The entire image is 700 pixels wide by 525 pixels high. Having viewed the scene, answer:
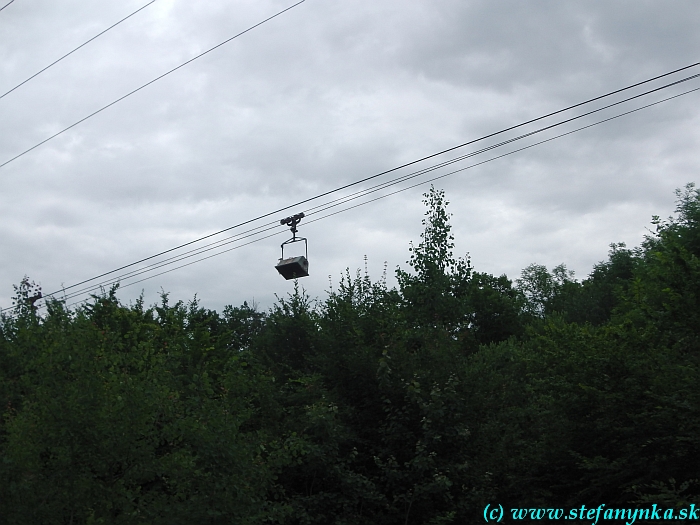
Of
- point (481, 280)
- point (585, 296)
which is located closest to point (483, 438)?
point (481, 280)

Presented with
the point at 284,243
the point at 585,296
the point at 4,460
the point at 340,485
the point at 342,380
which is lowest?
the point at 340,485

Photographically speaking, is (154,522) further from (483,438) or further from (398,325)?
(398,325)

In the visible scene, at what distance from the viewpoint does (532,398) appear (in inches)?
664

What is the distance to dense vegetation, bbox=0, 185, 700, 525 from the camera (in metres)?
9.34

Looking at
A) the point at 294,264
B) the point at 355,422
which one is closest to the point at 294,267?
the point at 294,264

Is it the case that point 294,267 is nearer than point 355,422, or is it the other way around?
point 294,267

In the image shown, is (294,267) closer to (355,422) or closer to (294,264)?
(294,264)

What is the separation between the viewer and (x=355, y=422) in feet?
54.3

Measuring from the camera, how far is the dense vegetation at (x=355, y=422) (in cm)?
934

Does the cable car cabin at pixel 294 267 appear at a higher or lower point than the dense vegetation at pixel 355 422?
higher

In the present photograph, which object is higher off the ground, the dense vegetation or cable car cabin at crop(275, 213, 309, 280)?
cable car cabin at crop(275, 213, 309, 280)

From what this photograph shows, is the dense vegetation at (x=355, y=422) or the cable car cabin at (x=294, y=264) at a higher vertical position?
the cable car cabin at (x=294, y=264)

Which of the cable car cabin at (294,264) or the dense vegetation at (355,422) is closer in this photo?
the dense vegetation at (355,422)

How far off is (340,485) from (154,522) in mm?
6271
